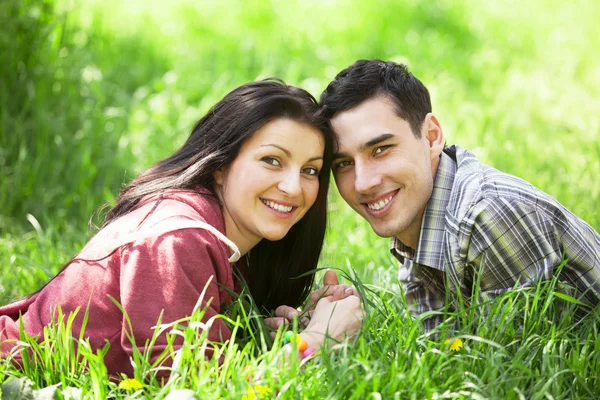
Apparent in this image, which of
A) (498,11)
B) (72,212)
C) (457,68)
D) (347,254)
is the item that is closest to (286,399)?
(347,254)

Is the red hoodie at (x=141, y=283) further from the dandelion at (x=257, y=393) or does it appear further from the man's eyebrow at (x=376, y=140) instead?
the man's eyebrow at (x=376, y=140)

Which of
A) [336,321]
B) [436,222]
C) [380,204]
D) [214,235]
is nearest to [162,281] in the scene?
[214,235]

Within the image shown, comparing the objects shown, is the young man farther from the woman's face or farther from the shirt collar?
the woman's face

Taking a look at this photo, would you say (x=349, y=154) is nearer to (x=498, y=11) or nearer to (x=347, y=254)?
(x=347, y=254)

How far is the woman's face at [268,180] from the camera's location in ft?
9.99

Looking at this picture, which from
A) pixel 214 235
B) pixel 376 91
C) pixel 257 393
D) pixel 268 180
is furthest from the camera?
pixel 376 91

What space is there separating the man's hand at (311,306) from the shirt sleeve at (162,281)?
460 millimetres

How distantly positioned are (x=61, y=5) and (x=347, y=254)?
3.33 meters

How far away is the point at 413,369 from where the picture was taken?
244 centimetres

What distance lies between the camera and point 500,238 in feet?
9.57

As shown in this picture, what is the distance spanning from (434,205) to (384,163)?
27 cm

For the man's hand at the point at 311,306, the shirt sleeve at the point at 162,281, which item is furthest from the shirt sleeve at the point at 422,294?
the shirt sleeve at the point at 162,281

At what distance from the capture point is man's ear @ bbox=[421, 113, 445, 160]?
3.43 m

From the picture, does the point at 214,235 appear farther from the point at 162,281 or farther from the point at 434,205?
the point at 434,205
